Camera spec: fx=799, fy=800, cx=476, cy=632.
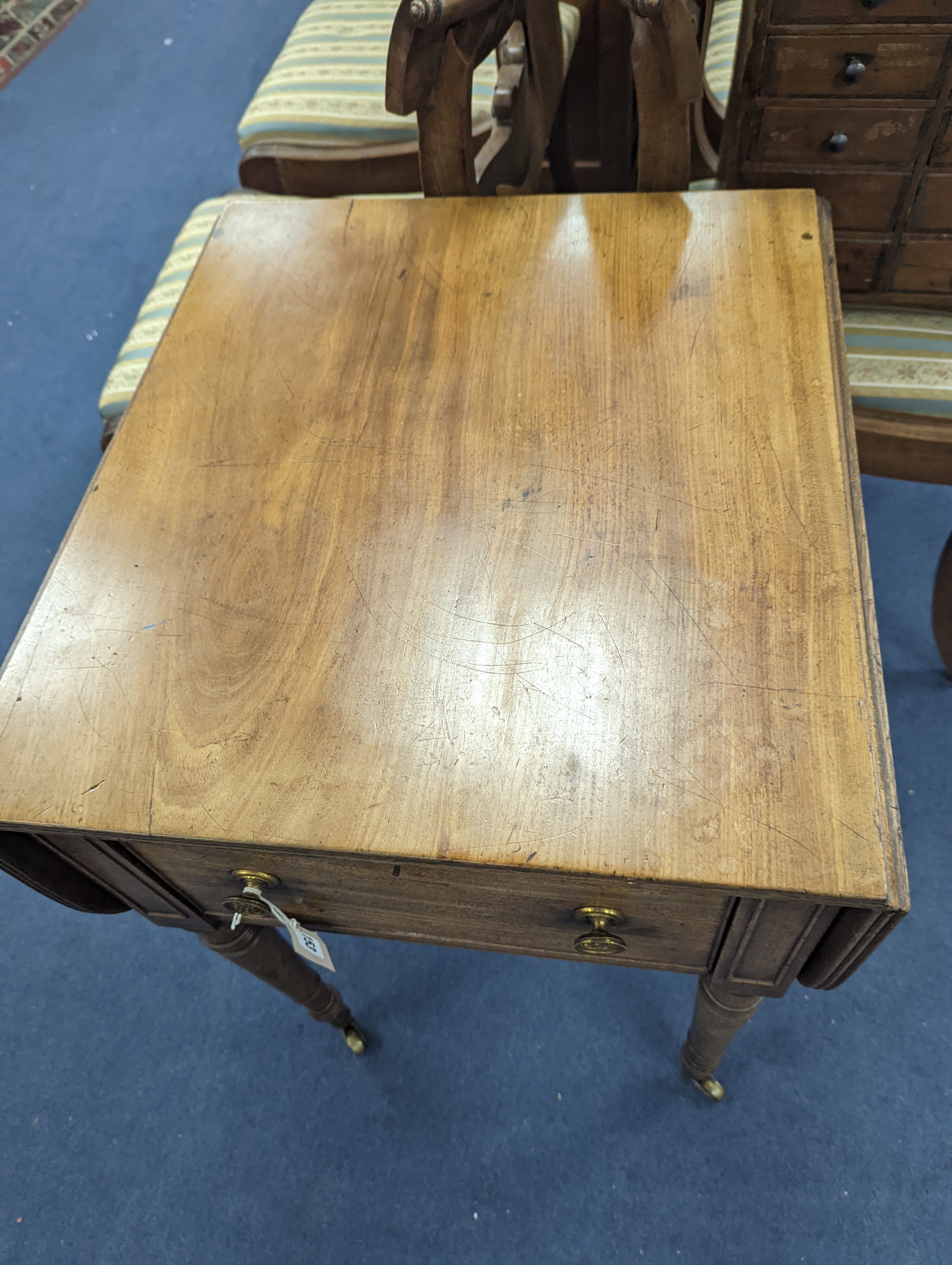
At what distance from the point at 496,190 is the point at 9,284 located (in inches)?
59.6

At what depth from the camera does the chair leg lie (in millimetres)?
1017

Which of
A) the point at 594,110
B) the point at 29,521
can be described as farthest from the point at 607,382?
the point at 29,521

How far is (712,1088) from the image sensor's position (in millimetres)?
932

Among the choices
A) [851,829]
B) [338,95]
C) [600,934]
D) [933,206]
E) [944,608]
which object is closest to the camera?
[851,829]

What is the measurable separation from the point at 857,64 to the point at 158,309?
88 centimetres

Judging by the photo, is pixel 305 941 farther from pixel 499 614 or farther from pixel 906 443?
pixel 906 443

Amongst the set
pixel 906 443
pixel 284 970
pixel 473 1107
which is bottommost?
pixel 473 1107

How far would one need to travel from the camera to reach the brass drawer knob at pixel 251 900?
1.81 ft

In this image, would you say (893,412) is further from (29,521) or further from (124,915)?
(29,521)

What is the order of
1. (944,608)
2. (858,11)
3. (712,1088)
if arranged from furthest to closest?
1. (944,608)
2. (712,1088)
3. (858,11)

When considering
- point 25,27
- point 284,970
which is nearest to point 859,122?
point 284,970

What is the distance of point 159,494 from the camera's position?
608 millimetres

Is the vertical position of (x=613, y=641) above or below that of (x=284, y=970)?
above

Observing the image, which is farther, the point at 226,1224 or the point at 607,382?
the point at 226,1224
